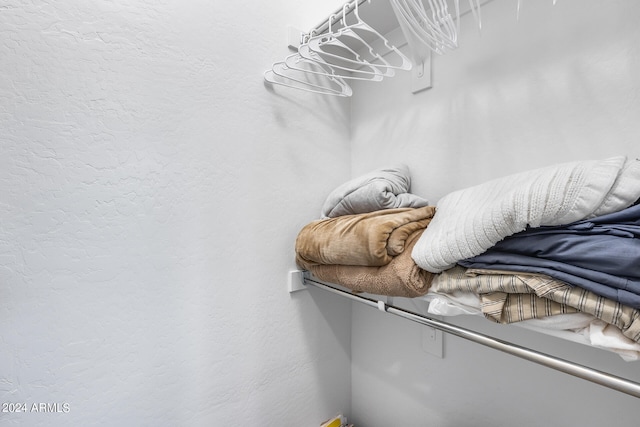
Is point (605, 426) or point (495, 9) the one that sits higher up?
point (495, 9)

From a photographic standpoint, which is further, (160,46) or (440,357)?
(440,357)

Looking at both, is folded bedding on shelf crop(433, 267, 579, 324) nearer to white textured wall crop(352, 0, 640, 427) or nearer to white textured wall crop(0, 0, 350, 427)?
white textured wall crop(352, 0, 640, 427)

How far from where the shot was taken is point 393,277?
70 centimetres

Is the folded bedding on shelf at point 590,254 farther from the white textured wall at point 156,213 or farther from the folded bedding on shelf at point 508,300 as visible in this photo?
the white textured wall at point 156,213

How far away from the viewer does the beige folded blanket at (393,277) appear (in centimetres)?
68

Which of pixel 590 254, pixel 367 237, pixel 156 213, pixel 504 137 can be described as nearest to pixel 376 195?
pixel 367 237

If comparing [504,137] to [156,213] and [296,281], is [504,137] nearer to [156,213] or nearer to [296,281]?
[296,281]

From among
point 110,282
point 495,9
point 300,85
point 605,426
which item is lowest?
point 605,426

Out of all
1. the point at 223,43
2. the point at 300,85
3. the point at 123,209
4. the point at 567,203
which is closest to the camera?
the point at 567,203

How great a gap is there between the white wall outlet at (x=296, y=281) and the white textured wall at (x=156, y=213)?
34 mm

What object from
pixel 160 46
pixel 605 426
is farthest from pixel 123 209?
pixel 605 426

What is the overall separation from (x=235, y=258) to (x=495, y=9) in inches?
40.0

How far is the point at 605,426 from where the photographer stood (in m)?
0.70

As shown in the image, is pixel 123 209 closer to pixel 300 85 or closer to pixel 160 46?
pixel 160 46
